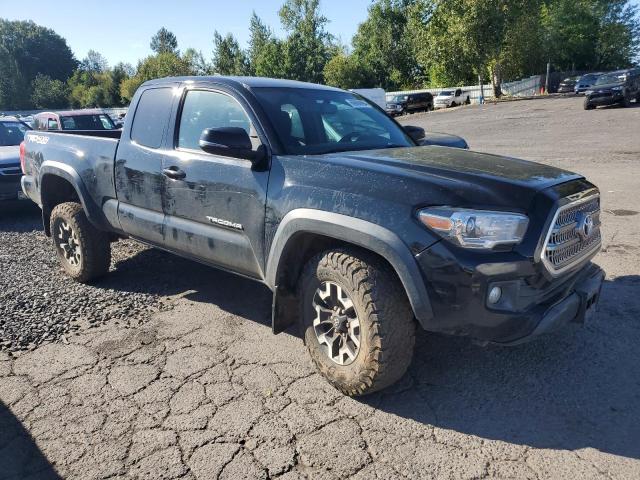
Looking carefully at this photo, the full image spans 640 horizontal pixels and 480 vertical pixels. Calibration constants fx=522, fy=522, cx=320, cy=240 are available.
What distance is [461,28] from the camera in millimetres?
36438

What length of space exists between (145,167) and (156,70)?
72.0m

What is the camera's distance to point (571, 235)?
9.63ft

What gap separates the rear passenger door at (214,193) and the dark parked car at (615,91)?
86.5ft

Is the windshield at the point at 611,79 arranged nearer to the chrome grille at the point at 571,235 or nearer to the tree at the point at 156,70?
the chrome grille at the point at 571,235

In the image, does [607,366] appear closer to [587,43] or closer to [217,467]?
[217,467]

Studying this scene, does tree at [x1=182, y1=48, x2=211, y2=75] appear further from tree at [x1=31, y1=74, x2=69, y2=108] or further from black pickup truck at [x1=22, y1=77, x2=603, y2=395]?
black pickup truck at [x1=22, y1=77, x2=603, y2=395]

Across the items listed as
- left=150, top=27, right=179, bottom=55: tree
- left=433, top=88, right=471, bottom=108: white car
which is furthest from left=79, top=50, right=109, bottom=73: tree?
left=433, top=88, right=471, bottom=108: white car

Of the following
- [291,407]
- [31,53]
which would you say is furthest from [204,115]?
[31,53]

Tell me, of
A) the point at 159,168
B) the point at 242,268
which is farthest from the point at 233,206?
the point at 159,168

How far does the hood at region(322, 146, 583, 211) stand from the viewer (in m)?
2.69

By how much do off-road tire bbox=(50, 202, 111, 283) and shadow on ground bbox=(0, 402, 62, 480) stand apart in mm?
2234

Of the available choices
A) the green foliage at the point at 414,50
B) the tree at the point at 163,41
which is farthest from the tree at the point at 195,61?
the tree at the point at 163,41

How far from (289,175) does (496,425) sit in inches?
72.6

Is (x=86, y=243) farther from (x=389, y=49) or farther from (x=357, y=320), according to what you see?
(x=389, y=49)
